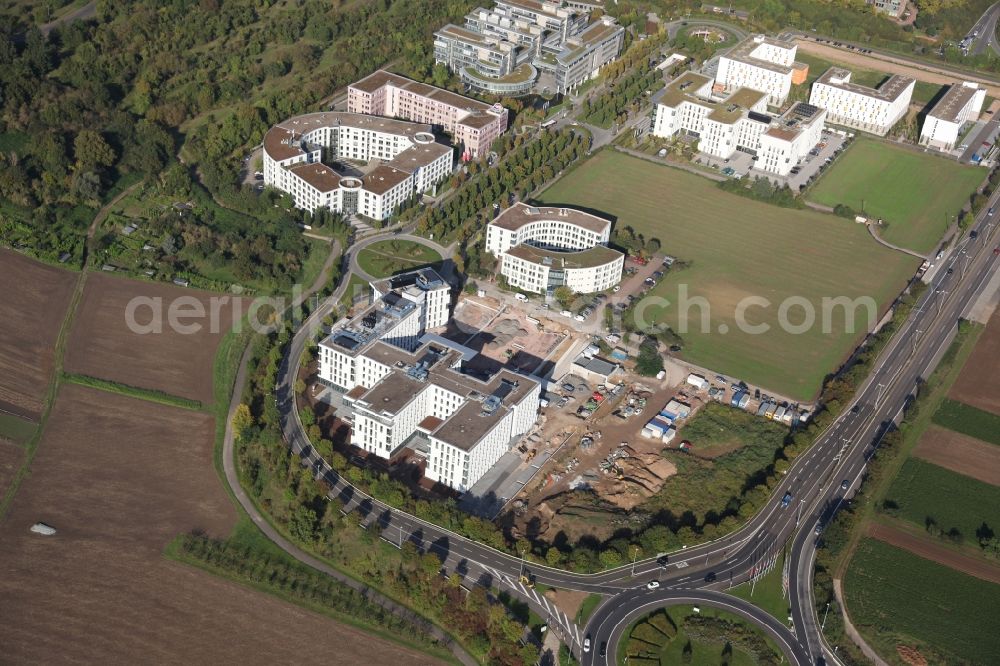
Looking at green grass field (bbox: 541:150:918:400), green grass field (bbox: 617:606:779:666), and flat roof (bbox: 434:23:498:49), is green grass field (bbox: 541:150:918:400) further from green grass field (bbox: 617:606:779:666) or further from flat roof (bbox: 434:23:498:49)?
green grass field (bbox: 617:606:779:666)

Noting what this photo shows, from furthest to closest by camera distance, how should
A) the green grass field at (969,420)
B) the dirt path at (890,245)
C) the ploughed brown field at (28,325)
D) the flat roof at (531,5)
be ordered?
Result: the flat roof at (531,5) < the dirt path at (890,245) < the green grass field at (969,420) < the ploughed brown field at (28,325)

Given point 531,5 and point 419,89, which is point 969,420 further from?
point 531,5

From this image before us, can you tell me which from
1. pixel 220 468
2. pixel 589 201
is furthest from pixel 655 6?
pixel 220 468

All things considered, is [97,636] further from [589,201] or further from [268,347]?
[589,201]

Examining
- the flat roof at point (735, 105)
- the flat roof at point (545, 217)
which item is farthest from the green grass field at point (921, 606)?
the flat roof at point (735, 105)

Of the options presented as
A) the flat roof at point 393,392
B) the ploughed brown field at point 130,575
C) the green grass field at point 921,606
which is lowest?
the ploughed brown field at point 130,575

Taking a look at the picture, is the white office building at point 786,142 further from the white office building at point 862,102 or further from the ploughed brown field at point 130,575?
the ploughed brown field at point 130,575

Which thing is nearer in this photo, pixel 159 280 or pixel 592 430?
pixel 592 430

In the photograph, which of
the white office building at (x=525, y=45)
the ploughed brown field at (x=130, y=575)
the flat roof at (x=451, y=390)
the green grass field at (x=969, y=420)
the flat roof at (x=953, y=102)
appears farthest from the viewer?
the white office building at (x=525, y=45)
